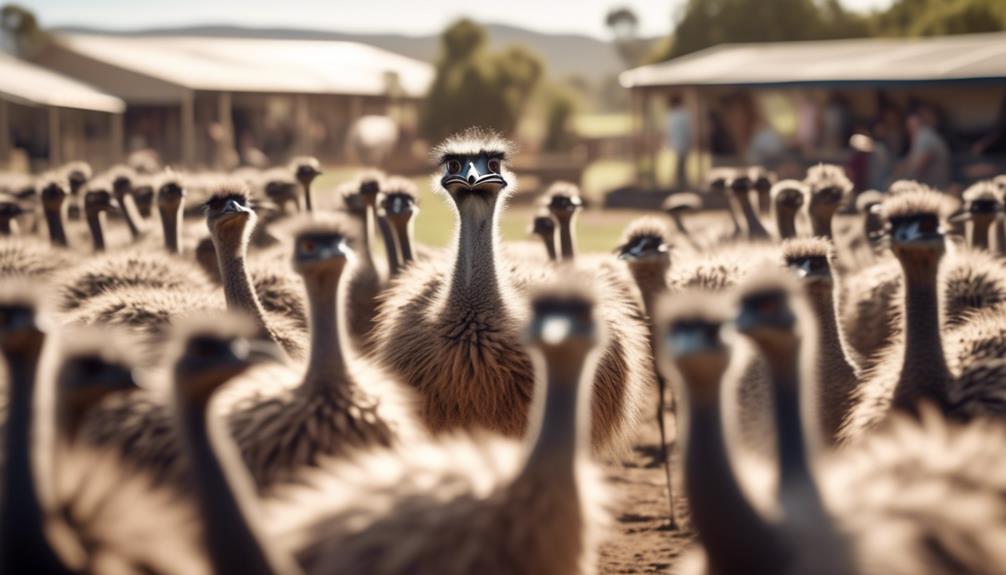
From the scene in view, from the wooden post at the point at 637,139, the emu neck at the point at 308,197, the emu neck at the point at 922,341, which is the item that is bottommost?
the emu neck at the point at 922,341

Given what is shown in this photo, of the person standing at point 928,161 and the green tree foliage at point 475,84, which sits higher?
the green tree foliage at point 475,84

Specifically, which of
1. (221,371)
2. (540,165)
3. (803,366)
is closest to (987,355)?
(803,366)

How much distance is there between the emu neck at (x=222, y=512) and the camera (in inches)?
131

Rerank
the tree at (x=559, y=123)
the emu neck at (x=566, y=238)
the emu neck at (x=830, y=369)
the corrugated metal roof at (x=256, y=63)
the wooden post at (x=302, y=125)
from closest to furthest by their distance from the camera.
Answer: the emu neck at (x=830, y=369), the emu neck at (x=566, y=238), the corrugated metal roof at (x=256, y=63), the wooden post at (x=302, y=125), the tree at (x=559, y=123)

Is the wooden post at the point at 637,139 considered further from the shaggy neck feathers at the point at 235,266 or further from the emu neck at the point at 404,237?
the shaggy neck feathers at the point at 235,266

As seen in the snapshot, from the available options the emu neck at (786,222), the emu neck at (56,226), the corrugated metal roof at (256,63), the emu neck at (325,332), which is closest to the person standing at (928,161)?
the emu neck at (786,222)

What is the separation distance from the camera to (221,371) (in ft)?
11.4

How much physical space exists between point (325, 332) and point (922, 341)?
2409 millimetres

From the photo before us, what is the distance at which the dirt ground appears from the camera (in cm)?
671

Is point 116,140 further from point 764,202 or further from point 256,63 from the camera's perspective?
point 764,202

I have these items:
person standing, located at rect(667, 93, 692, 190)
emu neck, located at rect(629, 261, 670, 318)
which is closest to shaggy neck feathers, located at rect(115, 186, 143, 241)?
emu neck, located at rect(629, 261, 670, 318)

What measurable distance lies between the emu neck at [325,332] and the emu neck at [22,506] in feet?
4.15

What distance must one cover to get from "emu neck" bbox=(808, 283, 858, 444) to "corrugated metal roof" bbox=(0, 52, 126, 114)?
24773 mm

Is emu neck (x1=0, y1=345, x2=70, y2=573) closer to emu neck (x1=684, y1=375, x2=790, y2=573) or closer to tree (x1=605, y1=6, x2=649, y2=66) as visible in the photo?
emu neck (x1=684, y1=375, x2=790, y2=573)
